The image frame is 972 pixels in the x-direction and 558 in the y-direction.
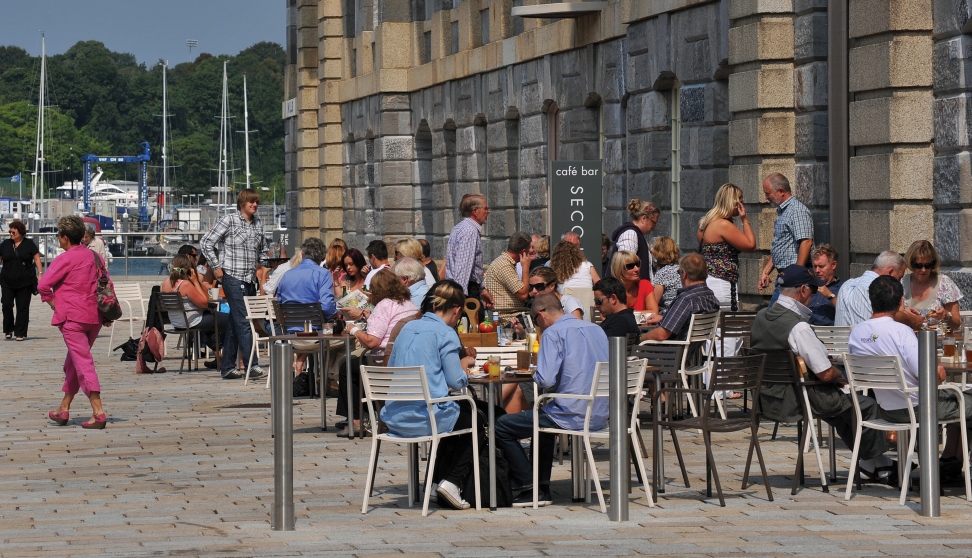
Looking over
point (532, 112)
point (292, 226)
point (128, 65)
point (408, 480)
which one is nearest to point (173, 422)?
point (408, 480)

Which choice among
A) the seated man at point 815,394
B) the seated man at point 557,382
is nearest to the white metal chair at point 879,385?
the seated man at point 815,394

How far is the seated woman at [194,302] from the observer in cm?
1962

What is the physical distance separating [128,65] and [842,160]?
17651 cm

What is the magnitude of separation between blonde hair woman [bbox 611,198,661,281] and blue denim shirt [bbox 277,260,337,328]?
9.63 feet

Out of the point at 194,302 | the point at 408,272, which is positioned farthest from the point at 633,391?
the point at 194,302

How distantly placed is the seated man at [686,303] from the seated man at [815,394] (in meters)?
2.41

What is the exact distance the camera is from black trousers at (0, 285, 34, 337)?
26.4m

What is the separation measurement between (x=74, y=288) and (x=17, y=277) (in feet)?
40.5

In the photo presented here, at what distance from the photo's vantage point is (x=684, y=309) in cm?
1359

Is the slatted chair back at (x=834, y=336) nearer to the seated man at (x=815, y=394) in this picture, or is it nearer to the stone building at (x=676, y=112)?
the seated man at (x=815, y=394)

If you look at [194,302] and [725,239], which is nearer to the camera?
[725,239]

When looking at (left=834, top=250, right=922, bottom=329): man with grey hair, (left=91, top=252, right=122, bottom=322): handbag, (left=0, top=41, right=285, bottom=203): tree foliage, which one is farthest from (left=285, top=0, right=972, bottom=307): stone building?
(left=0, top=41, right=285, bottom=203): tree foliage

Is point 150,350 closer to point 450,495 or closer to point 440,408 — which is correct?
point 440,408

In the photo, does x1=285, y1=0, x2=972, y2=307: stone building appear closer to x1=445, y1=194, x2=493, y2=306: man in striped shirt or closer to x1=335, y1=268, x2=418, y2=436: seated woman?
x1=445, y1=194, x2=493, y2=306: man in striped shirt
